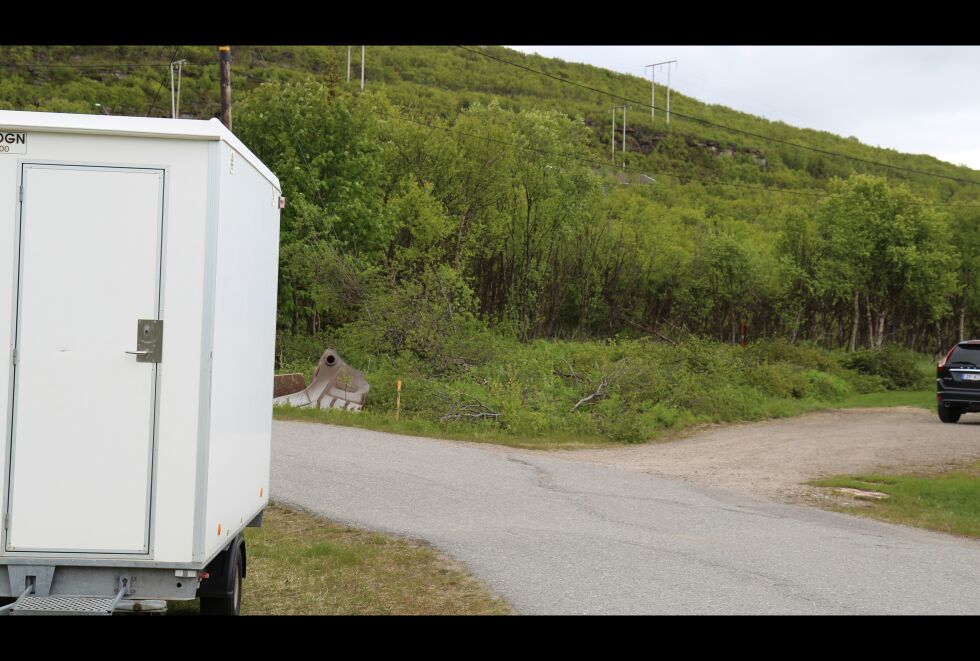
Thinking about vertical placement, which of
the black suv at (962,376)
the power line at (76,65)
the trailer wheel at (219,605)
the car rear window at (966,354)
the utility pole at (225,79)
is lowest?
the trailer wheel at (219,605)

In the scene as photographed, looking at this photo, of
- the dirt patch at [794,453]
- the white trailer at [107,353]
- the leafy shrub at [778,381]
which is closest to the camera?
the white trailer at [107,353]

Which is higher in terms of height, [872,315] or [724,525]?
[872,315]

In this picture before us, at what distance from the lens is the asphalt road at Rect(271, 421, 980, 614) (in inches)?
309

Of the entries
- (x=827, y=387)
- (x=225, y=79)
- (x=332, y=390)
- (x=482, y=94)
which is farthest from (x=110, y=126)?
(x=482, y=94)

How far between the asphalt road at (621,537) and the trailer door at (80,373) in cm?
317

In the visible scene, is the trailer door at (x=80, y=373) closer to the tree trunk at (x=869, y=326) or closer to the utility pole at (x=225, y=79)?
the utility pole at (x=225, y=79)

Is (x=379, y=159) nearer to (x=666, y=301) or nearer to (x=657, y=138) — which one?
(x=666, y=301)

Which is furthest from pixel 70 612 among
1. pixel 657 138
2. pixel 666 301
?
pixel 657 138

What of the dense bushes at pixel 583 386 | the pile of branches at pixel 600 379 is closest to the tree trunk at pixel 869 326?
the dense bushes at pixel 583 386

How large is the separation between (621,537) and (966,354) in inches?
585

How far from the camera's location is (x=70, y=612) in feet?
17.2

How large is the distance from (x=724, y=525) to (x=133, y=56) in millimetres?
72620

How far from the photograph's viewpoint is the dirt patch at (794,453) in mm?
16203

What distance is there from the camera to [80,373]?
5.60 m
